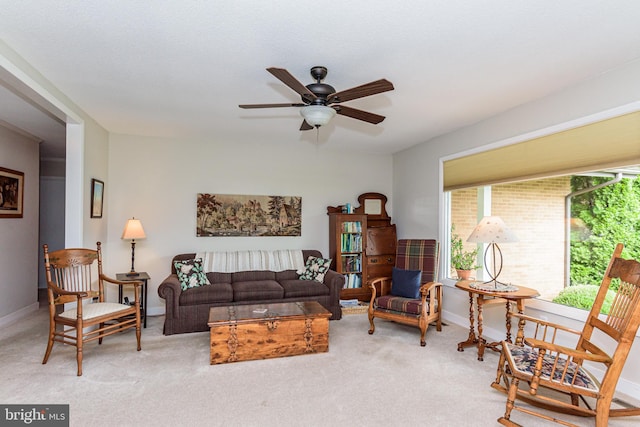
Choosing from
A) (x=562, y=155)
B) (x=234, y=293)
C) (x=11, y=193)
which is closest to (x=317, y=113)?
(x=562, y=155)

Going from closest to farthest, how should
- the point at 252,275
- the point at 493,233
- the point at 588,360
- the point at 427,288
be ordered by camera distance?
the point at 588,360, the point at 493,233, the point at 427,288, the point at 252,275

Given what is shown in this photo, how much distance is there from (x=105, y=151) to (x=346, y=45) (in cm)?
383

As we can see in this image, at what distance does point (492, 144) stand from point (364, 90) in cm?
230

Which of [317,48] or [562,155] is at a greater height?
[317,48]

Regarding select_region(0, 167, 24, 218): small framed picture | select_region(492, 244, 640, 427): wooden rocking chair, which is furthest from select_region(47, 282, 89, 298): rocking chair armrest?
select_region(492, 244, 640, 427): wooden rocking chair

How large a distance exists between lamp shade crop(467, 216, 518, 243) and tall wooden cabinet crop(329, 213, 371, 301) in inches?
86.0

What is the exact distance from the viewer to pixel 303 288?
4.62m

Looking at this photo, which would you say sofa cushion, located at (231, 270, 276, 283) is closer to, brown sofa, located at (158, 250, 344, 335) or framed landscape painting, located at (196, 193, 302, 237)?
brown sofa, located at (158, 250, 344, 335)

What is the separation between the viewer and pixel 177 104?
12.1 feet

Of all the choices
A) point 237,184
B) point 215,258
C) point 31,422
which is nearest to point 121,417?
point 31,422

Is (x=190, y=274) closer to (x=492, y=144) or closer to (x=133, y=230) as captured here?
(x=133, y=230)

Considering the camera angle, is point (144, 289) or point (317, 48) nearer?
point (317, 48)

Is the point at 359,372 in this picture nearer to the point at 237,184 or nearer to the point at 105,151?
the point at 237,184

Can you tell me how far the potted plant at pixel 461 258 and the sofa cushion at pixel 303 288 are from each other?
1.78 m
